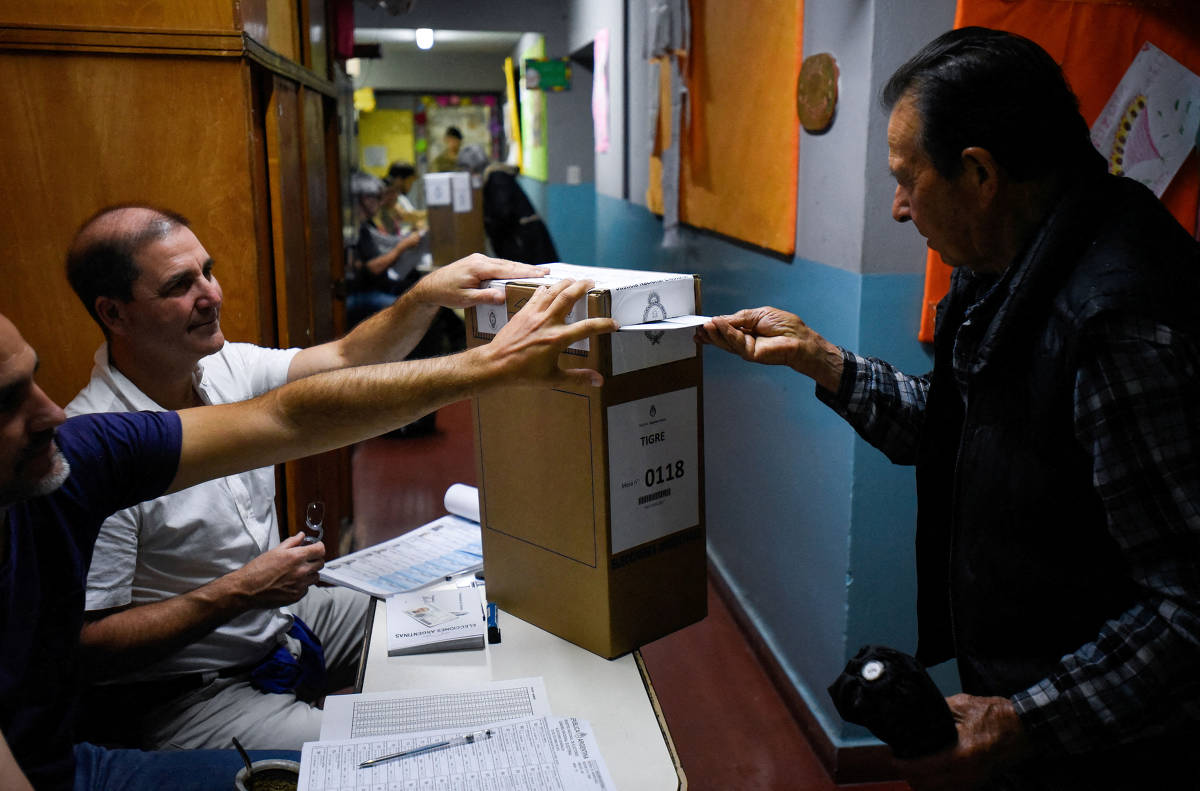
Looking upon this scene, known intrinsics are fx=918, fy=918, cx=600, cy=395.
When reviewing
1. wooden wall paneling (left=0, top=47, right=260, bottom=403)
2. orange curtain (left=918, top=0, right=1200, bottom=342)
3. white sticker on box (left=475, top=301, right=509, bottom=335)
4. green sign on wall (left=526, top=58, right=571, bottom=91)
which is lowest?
white sticker on box (left=475, top=301, right=509, bottom=335)

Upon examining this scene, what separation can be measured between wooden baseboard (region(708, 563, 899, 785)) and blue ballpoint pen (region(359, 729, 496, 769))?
1420 millimetres

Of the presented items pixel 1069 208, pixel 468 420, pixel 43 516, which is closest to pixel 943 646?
pixel 1069 208

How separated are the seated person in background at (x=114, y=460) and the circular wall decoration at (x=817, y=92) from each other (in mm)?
1152

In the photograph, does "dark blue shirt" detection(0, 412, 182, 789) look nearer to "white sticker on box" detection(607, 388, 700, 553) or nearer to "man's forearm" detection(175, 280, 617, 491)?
"man's forearm" detection(175, 280, 617, 491)

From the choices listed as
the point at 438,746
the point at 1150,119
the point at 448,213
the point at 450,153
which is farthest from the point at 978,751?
the point at 450,153

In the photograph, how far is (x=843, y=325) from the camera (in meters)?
2.21

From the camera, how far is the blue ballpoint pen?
117 centimetres

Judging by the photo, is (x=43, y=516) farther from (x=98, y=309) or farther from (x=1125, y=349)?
(x=1125, y=349)

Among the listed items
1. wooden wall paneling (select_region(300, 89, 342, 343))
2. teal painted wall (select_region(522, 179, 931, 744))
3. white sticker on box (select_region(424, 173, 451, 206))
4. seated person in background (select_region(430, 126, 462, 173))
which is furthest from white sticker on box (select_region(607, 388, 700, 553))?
seated person in background (select_region(430, 126, 462, 173))

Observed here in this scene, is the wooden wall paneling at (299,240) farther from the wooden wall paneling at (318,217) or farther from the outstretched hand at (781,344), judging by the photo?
the outstretched hand at (781,344)

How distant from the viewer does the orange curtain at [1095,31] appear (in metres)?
1.92

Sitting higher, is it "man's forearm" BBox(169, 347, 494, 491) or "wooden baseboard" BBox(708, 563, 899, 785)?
"man's forearm" BBox(169, 347, 494, 491)

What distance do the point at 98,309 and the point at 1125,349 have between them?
1.65m

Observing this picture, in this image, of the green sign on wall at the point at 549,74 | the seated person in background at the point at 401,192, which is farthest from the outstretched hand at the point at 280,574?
the green sign on wall at the point at 549,74
